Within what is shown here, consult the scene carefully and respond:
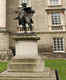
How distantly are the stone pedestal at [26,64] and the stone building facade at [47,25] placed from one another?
1557cm

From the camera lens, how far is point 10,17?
26.4m

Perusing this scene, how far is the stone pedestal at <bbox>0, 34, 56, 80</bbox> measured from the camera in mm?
8380

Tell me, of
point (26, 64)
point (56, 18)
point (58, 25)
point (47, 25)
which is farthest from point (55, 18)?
point (26, 64)

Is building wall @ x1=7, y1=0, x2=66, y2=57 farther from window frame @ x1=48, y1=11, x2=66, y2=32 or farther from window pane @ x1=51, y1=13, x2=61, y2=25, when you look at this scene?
window pane @ x1=51, y1=13, x2=61, y2=25

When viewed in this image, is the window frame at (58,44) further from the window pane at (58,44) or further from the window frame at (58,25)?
the window frame at (58,25)

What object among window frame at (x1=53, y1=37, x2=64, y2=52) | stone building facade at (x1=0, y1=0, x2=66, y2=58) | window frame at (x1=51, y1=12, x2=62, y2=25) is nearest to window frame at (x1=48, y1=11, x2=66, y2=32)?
stone building facade at (x1=0, y1=0, x2=66, y2=58)

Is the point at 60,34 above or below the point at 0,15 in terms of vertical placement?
below

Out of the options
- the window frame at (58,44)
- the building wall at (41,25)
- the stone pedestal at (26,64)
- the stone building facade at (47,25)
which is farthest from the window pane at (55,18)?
the stone pedestal at (26,64)

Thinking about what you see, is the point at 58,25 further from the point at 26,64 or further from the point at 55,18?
the point at 26,64

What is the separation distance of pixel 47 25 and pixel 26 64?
57.6 ft

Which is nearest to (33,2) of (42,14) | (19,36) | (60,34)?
(42,14)

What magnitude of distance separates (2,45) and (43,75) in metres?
16.4

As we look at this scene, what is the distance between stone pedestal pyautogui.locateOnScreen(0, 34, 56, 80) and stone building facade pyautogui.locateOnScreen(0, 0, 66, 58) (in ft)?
51.1

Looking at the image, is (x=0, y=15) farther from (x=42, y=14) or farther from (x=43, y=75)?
(x=43, y=75)
